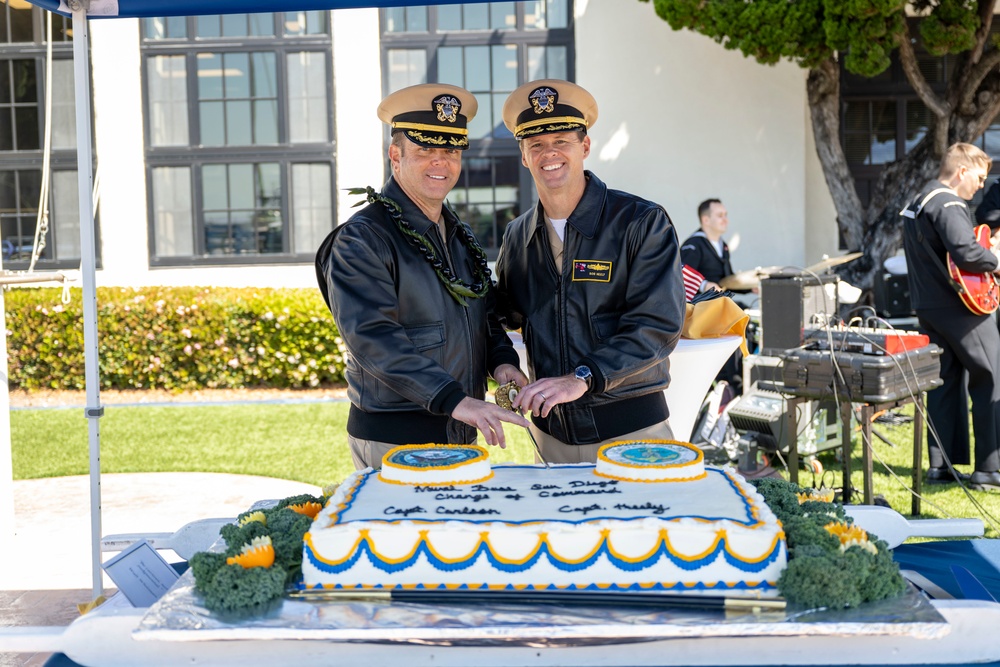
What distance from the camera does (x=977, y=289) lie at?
220 inches

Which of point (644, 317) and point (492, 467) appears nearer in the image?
point (492, 467)

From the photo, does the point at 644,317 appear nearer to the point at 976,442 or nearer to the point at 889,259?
the point at 976,442

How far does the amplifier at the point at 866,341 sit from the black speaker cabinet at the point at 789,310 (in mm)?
165

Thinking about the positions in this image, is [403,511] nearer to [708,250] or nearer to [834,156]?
[708,250]

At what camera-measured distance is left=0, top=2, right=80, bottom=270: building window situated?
36.9 feet

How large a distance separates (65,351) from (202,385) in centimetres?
140

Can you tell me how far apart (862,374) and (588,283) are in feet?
8.24

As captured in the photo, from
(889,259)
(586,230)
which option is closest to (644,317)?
(586,230)

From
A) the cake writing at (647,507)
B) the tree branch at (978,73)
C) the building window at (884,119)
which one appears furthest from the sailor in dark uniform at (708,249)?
the cake writing at (647,507)

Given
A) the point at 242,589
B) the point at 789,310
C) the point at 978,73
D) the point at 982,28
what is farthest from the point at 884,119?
the point at 242,589

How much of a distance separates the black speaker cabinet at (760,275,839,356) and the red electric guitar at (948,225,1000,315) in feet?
2.31

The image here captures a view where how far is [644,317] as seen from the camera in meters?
2.82

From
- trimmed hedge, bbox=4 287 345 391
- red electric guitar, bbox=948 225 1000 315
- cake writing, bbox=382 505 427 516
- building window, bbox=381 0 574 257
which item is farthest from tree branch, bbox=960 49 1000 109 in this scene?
cake writing, bbox=382 505 427 516

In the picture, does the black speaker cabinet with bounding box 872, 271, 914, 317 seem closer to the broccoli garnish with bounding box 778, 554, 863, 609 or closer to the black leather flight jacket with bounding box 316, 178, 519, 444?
the black leather flight jacket with bounding box 316, 178, 519, 444
